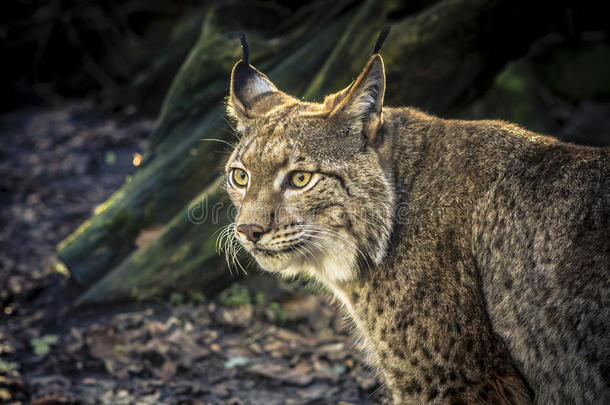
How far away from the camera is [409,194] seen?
308cm

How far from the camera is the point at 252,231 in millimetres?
2914

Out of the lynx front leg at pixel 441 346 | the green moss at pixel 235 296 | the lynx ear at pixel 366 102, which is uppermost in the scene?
the lynx ear at pixel 366 102

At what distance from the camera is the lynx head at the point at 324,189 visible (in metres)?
2.95

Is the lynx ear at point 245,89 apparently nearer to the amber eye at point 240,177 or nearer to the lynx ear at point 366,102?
the amber eye at point 240,177

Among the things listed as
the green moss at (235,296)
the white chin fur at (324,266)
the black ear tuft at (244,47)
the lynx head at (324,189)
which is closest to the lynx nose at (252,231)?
the lynx head at (324,189)

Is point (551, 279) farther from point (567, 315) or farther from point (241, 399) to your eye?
point (241, 399)

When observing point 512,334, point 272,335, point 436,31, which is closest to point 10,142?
point 272,335

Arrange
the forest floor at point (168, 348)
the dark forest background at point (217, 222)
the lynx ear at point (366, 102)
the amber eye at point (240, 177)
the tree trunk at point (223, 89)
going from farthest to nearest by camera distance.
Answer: the tree trunk at point (223, 89)
the dark forest background at point (217, 222)
the forest floor at point (168, 348)
the amber eye at point (240, 177)
the lynx ear at point (366, 102)

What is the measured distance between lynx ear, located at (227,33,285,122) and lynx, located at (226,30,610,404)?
4.0 inches

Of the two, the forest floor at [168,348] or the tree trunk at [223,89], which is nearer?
the forest floor at [168,348]

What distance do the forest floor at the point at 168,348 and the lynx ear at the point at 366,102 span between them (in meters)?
1.96

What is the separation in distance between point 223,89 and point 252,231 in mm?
3427

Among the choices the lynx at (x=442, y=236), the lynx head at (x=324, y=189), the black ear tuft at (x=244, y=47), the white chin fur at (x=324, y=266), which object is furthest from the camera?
the black ear tuft at (x=244, y=47)

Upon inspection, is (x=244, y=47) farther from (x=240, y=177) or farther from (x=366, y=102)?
(x=366, y=102)
